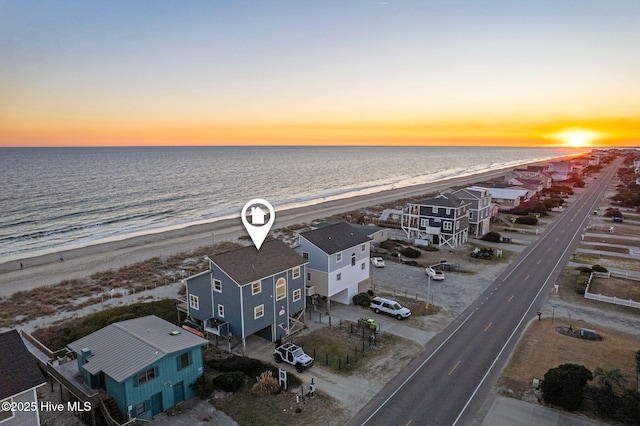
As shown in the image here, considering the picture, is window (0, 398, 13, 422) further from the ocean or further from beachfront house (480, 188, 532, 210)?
beachfront house (480, 188, 532, 210)

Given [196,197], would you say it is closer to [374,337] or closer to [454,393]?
[374,337]

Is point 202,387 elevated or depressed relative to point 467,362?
elevated

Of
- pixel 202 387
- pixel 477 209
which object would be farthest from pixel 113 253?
pixel 477 209

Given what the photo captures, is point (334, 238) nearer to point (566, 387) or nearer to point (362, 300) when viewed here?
point (362, 300)

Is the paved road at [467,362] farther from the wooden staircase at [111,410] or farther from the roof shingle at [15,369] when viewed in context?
the roof shingle at [15,369]

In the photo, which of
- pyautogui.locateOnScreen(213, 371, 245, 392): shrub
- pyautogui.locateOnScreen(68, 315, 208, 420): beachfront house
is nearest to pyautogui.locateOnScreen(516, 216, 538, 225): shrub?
pyautogui.locateOnScreen(213, 371, 245, 392): shrub
